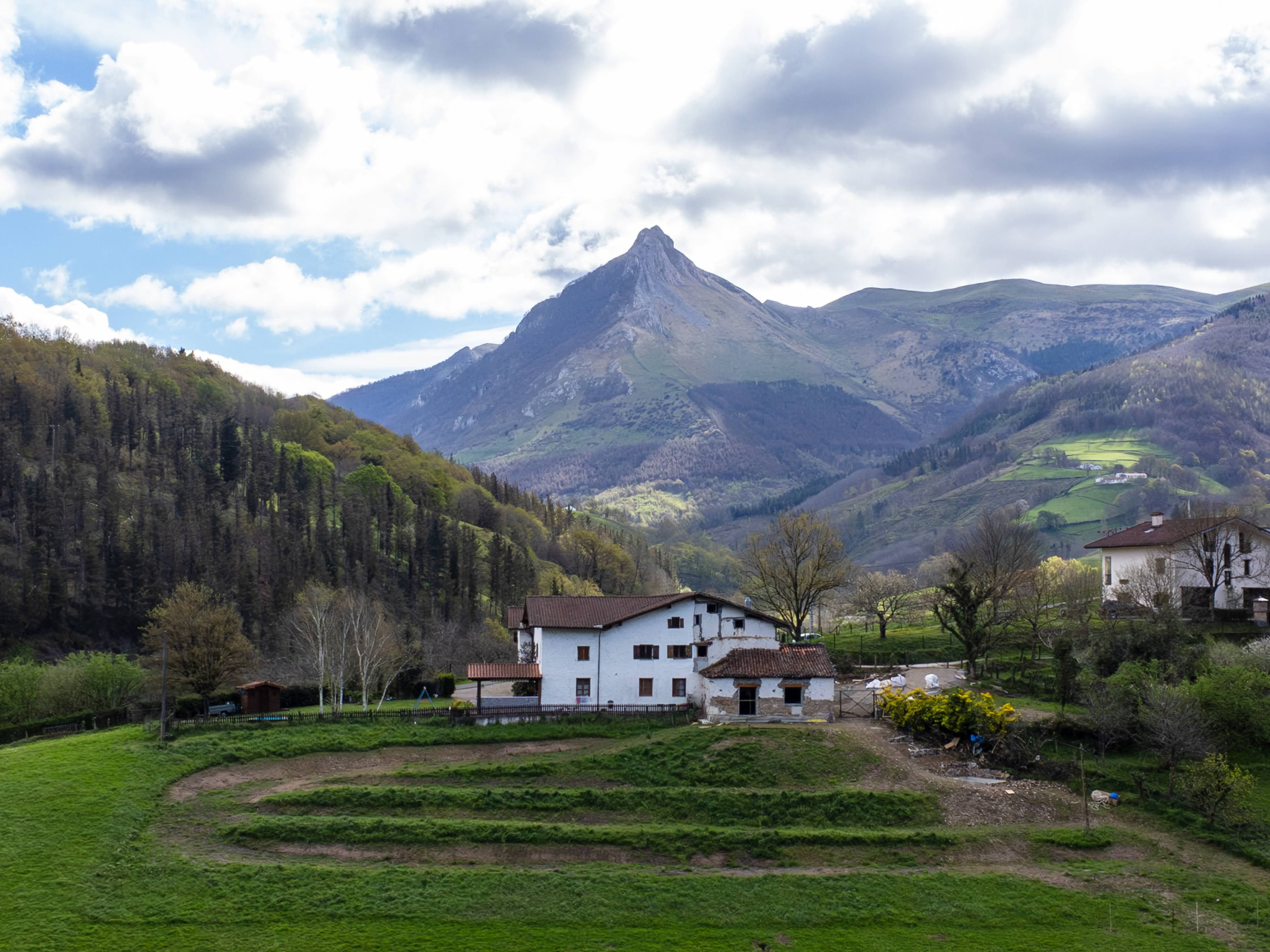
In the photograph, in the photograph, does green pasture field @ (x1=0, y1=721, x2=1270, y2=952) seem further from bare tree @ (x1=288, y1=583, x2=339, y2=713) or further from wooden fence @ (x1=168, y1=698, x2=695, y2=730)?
bare tree @ (x1=288, y1=583, x2=339, y2=713)

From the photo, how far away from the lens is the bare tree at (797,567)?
74375mm

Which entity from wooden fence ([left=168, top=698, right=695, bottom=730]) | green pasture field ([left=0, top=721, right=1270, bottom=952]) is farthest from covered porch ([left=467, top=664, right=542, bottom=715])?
green pasture field ([left=0, top=721, right=1270, bottom=952])

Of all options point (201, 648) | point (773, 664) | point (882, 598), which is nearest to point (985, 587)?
point (773, 664)

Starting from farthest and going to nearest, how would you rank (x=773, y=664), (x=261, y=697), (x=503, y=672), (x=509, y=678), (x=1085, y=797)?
(x=261, y=697) → (x=503, y=672) → (x=509, y=678) → (x=773, y=664) → (x=1085, y=797)

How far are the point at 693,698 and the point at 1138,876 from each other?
27252mm

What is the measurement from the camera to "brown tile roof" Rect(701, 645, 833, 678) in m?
52.8

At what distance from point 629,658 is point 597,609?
4.07 meters

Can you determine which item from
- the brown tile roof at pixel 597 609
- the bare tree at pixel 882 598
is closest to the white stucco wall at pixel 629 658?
the brown tile roof at pixel 597 609

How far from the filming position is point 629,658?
189 feet

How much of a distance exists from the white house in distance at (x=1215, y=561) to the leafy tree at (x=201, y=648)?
6901 cm

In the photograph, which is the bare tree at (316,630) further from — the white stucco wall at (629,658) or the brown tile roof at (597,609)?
the white stucco wall at (629,658)

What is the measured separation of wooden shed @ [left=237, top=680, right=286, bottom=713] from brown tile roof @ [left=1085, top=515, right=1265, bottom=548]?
6648 cm

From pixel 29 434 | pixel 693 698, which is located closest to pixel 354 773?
pixel 693 698

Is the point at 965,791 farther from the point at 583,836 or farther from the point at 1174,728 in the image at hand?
the point at 583,836
